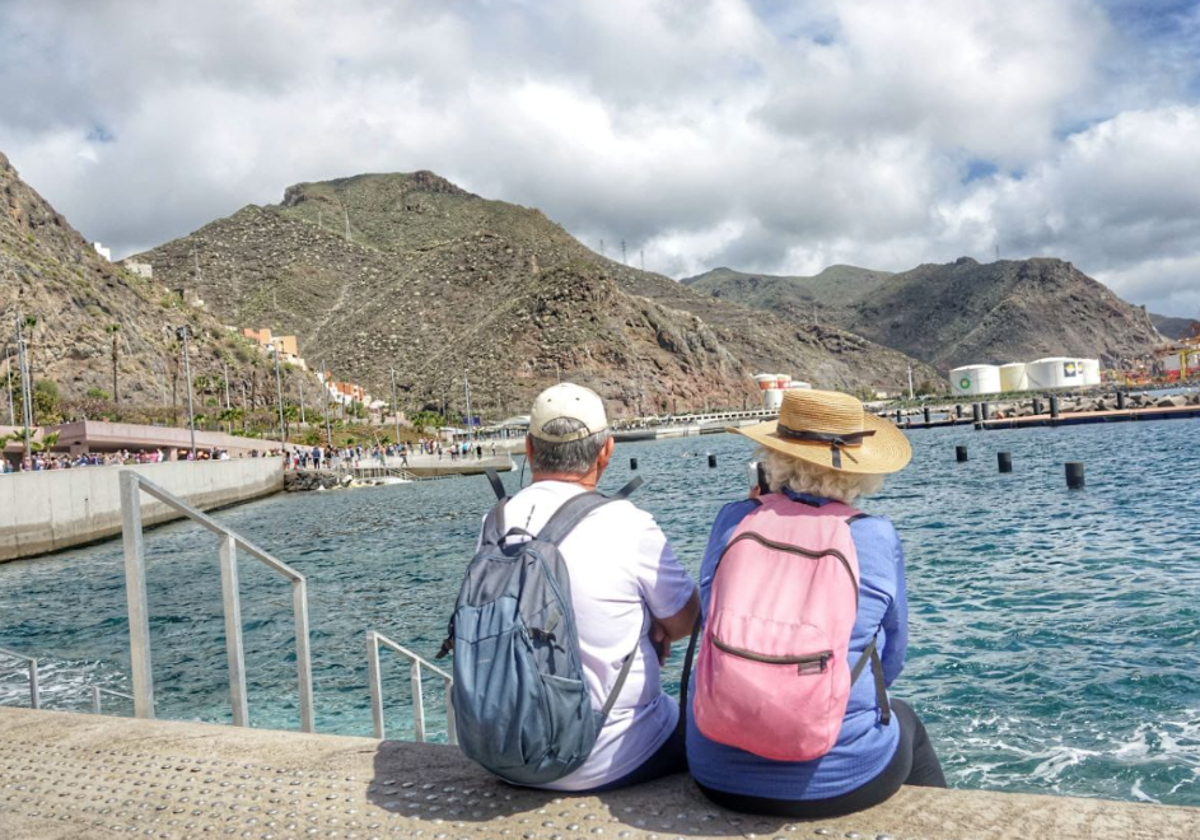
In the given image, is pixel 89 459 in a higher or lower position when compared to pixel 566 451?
higher

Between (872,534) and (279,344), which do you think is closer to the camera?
(872,534)

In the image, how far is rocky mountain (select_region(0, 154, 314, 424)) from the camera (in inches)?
2714

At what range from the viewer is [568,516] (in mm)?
2895

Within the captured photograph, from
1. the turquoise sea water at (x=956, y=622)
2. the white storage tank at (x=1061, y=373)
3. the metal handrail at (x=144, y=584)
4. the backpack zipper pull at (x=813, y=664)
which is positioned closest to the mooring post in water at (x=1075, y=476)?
the turquoise sea water at (x=956, y=622)

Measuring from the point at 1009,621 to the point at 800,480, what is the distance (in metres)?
10.2

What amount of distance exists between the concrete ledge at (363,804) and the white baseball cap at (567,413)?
1.21m

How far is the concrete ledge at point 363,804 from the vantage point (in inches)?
103

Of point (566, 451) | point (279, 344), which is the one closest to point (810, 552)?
point (566, 451)

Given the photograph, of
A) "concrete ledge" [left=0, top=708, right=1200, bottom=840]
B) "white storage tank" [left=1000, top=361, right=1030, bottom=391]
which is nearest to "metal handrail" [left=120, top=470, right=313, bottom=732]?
"concrete ledge" [left=0, top=708, right=1200, bottom=840]

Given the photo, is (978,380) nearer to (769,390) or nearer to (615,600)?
(769,390)

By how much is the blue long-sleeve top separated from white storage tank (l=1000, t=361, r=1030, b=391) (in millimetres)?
177389

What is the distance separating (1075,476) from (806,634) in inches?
1182

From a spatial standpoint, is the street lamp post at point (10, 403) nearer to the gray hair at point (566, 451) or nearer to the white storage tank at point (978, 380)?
the gray hair at point (566, 451)

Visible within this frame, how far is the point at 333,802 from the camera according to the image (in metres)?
3.18
